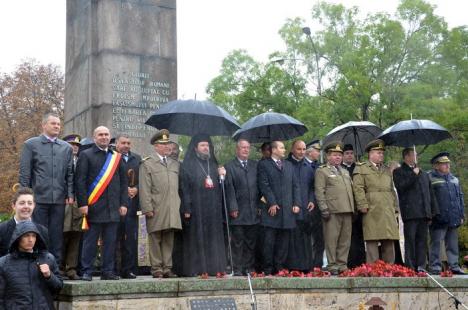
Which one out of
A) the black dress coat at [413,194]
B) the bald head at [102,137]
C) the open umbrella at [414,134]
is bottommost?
the black dress coat at [413,194]

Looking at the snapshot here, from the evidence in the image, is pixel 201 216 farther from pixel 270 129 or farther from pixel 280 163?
pixel 270 129

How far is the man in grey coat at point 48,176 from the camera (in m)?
7.50

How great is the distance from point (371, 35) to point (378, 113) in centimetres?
375

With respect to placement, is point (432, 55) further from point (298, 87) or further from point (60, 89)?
point (60, 89)

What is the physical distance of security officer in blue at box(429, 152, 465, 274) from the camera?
1055 centimetres

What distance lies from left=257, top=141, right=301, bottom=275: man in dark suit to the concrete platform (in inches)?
47.0

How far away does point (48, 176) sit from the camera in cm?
755

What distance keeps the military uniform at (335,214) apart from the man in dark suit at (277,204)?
0.49m

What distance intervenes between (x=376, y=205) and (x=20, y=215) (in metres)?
5.37

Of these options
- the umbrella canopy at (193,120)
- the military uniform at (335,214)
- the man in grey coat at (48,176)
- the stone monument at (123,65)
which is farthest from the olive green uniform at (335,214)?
the man in grey coat at (48,176)

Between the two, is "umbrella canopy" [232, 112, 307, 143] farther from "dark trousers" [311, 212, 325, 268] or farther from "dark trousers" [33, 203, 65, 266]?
"dark trousers" [33, 203, 65, 266]

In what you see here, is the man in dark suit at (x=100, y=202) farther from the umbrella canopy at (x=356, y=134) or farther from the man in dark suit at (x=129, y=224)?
the umbrella canopy at (x=356, y=134)

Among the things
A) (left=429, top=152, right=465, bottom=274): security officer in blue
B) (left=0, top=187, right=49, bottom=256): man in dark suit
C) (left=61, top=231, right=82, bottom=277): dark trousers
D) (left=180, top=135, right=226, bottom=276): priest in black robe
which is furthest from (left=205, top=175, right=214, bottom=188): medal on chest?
(left=429, top=152, right=465, bottom=274): security officer in blue

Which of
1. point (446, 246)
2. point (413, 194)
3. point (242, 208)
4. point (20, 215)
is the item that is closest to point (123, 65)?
point (242, 208)
